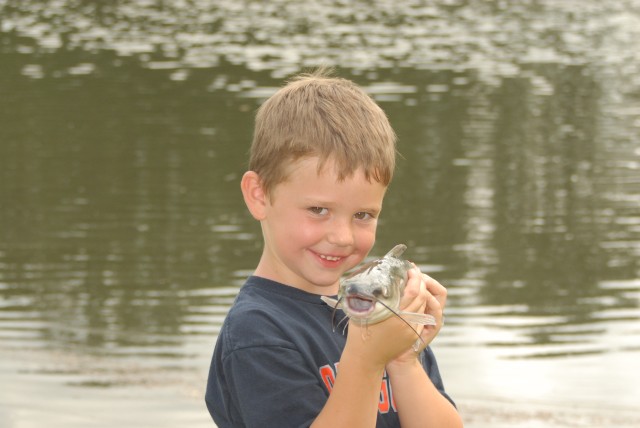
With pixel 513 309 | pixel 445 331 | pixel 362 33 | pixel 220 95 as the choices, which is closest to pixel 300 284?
pixel 445 331

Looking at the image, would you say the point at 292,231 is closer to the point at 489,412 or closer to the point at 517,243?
the point at 489,412

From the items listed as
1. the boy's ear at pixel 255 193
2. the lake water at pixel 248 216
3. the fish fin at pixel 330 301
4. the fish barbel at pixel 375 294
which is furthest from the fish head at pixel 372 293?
the lake water at pixel 248 216

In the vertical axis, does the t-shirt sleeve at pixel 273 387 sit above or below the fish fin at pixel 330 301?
below

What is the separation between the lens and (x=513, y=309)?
7.62 meters

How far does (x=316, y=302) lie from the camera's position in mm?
2771

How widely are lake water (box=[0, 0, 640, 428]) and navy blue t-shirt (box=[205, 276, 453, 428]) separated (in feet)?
10.5

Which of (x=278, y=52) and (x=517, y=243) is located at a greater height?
(x=517, y=243)

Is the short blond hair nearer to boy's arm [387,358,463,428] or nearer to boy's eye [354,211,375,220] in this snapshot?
boy's eye [354,211,375,220]

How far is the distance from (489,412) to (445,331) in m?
1.16

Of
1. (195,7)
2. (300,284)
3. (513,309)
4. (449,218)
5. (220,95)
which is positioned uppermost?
(300,284)

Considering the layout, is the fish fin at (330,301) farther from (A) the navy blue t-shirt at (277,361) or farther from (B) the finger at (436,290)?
(B) the finger at (436,290)

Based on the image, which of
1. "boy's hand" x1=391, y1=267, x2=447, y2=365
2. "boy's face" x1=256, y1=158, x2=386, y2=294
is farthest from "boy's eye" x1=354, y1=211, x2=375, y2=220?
"boy's hand" x1=391, y1=267, x2=447, y2=365

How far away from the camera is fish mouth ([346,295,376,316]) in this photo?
237cm

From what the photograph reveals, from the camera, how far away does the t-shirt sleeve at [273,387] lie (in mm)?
2607
